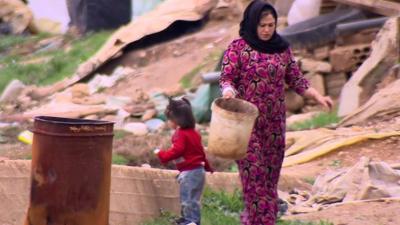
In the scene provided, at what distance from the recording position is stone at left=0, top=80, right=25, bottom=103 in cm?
1688

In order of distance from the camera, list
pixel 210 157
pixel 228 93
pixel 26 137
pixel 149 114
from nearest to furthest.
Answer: pixel 228 93 < pixel 210 157 < pixel 26 137 < pixel 149 114

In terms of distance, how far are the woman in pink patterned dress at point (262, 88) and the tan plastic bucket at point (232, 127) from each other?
5.8 inches

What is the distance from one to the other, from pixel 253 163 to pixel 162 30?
40.6 feet

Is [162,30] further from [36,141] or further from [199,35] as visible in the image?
[36,141]

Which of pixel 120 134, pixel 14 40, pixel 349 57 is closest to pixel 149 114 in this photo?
pixel 120 134

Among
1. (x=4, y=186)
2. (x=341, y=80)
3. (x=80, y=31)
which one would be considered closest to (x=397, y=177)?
(x=4, y=186)

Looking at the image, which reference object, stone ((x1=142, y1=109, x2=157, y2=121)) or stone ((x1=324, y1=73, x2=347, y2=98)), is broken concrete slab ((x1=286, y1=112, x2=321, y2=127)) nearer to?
stone ((x1=324, y1=73, x2=347, y2=98))

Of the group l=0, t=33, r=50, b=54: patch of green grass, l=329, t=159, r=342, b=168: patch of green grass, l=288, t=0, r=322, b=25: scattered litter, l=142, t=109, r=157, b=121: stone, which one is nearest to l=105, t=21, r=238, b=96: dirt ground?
l=142, t=109, r=157, b=121: stone

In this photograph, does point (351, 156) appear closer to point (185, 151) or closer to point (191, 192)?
point (191, 192)

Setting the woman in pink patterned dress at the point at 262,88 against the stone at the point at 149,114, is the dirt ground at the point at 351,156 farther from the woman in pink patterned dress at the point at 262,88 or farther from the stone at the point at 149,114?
the stone at the point at 149,114

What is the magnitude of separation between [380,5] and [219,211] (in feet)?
24.1

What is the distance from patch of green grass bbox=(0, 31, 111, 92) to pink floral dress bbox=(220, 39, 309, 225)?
1279 cm

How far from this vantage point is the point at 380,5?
13.5m

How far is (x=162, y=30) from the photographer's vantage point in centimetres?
1786
